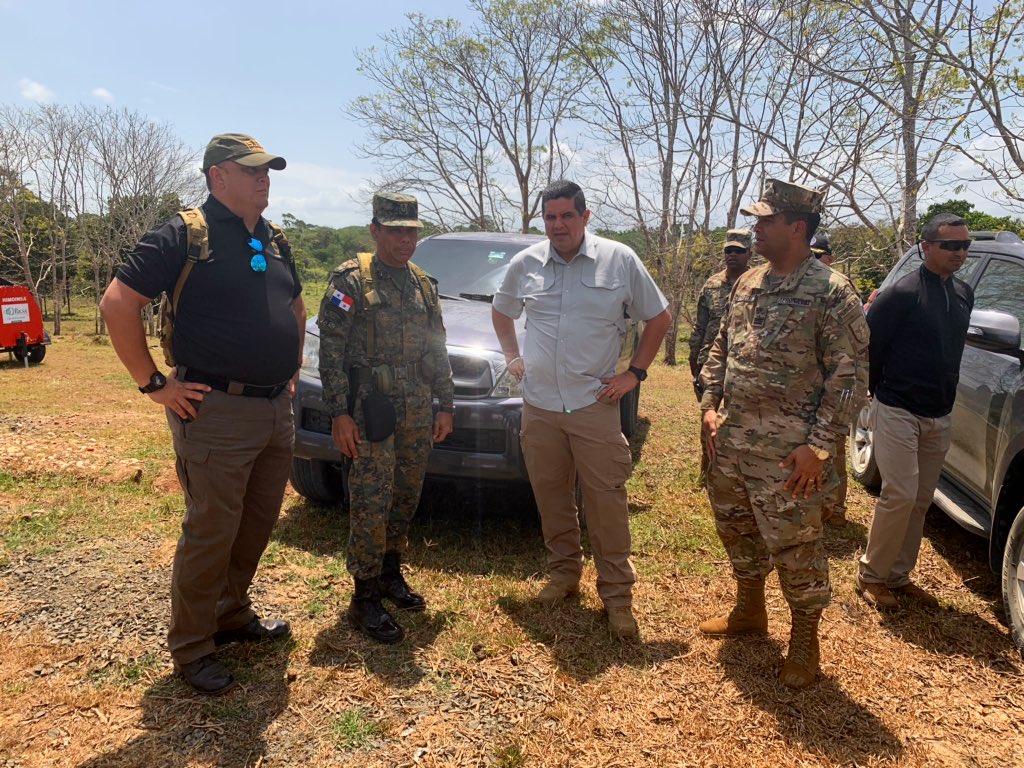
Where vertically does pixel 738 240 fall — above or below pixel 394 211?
above

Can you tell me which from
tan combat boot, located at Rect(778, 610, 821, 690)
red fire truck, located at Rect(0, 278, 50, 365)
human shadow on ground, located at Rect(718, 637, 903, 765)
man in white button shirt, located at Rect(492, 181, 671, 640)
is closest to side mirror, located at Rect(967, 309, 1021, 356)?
man in white button shirt, located at Rect(492, 181, 671, 640)

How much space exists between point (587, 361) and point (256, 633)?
1.85 meters

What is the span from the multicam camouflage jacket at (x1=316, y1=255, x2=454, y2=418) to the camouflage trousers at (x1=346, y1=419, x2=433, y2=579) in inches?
5.7

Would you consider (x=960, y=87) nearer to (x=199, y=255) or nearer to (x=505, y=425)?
(x=505, y=425)

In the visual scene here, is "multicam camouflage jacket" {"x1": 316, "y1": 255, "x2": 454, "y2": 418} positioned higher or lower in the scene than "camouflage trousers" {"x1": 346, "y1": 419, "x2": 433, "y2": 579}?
higher

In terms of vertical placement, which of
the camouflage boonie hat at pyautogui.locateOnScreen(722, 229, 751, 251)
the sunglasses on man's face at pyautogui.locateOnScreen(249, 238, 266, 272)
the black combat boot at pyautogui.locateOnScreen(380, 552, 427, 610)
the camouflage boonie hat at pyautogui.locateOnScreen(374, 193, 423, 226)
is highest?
the camouflage boonie hat at pyautogui.locateOnScreen(722, 229, 751, 251)

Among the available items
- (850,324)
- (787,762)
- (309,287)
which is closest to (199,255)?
(850,324)

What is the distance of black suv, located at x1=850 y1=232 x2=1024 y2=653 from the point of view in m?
3.01

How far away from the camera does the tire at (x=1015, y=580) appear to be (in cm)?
291

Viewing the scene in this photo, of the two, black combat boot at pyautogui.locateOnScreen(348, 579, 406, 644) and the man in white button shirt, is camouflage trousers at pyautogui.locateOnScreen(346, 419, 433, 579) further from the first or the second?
the man in white button shirt

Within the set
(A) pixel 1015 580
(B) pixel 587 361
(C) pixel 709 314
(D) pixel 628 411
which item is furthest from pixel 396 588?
(C) pixel 709 314

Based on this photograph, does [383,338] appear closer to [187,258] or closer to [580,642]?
[187,258]

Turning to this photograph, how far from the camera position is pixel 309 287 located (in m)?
44.4

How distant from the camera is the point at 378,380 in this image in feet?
9.66
